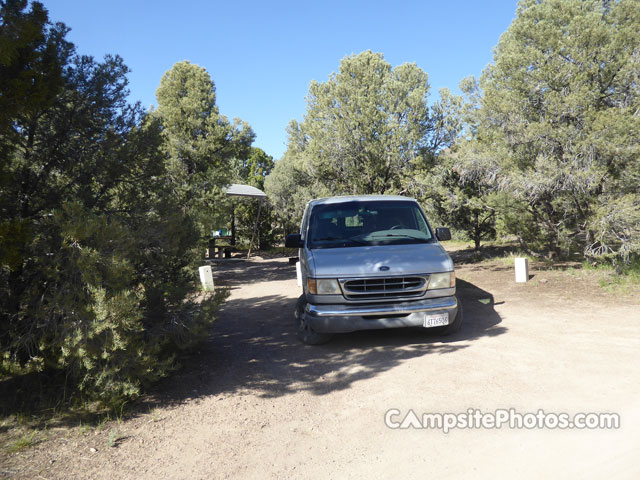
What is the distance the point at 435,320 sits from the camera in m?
5.57

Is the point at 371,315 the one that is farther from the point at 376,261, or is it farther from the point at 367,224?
the point at 367,224

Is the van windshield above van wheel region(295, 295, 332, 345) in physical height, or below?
above

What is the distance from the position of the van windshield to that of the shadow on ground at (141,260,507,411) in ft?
4.65

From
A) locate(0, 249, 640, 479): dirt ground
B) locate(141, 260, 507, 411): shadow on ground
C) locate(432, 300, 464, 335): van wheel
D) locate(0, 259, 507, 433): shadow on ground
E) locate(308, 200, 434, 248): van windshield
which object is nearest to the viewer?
locate(0, 249, 640, 479): dirt ground

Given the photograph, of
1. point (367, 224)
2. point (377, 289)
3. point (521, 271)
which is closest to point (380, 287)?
point (377, 289)

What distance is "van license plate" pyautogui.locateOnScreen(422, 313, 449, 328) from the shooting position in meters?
5.55

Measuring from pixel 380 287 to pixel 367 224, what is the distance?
1.48 metres

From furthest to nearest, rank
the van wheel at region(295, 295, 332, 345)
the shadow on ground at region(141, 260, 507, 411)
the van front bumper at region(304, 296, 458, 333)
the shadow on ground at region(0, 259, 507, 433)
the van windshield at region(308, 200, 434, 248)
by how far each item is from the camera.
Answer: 1. the van windshield at region(308, 200, 434, 248)
2. the van wheel at region(295, 295, 332, 345)
3. the van front bumper at region(304, 296, 458, 333)
4. the shadow on ground at region(141, 260, 507, 411)
5. the shadow on ground at region(0, 259, 507, 433)

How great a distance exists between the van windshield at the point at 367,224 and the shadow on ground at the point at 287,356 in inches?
55.8

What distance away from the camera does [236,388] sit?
467 centimetres

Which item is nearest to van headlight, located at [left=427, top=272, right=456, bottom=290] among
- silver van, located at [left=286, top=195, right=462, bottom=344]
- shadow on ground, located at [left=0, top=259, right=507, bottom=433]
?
silver van, located at [left=286, top=195, right=462, bottom=344]

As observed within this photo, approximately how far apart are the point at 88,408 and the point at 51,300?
1.18m

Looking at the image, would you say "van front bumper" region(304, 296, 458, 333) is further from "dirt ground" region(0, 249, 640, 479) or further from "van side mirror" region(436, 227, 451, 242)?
"van side mirror" region(436, 227, 451, 242)

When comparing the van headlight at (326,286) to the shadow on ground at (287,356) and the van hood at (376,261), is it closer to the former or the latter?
the van hood at (376,261)
